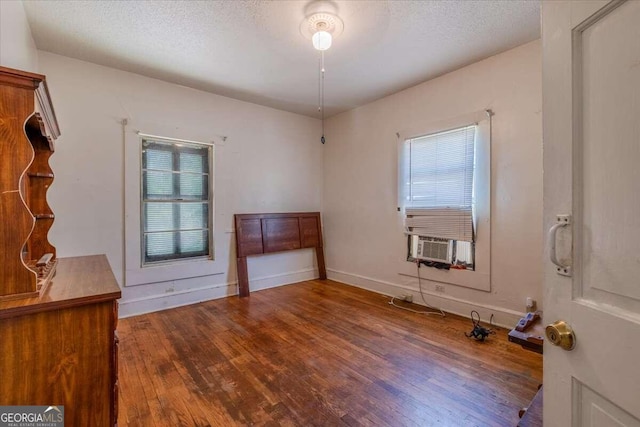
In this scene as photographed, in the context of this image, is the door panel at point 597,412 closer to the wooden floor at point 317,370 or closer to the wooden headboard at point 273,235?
the wooden floor at point 317,370

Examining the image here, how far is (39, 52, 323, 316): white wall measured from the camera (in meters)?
2.94

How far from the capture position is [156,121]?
3432mm

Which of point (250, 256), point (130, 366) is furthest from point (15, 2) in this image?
point (250, 256)

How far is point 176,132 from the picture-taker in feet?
11.7

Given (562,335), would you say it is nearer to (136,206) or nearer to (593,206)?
(593,206)

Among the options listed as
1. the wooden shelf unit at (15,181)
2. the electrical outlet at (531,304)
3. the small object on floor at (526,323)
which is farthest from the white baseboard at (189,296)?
the small object on floor at (526,323)

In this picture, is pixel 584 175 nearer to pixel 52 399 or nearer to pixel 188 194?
pixel 52 399

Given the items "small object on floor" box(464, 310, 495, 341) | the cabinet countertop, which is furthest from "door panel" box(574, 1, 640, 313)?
"small object on floor" box(464, 310, 495, 341)

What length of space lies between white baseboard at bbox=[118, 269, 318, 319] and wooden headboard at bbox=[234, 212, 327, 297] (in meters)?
0.23

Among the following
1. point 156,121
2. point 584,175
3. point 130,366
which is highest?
point 156,121

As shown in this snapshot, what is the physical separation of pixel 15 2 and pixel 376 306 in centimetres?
413

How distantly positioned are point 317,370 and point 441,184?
242 centimetres

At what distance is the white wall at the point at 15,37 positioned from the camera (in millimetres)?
1773

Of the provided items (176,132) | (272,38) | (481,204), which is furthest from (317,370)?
(176,132)
